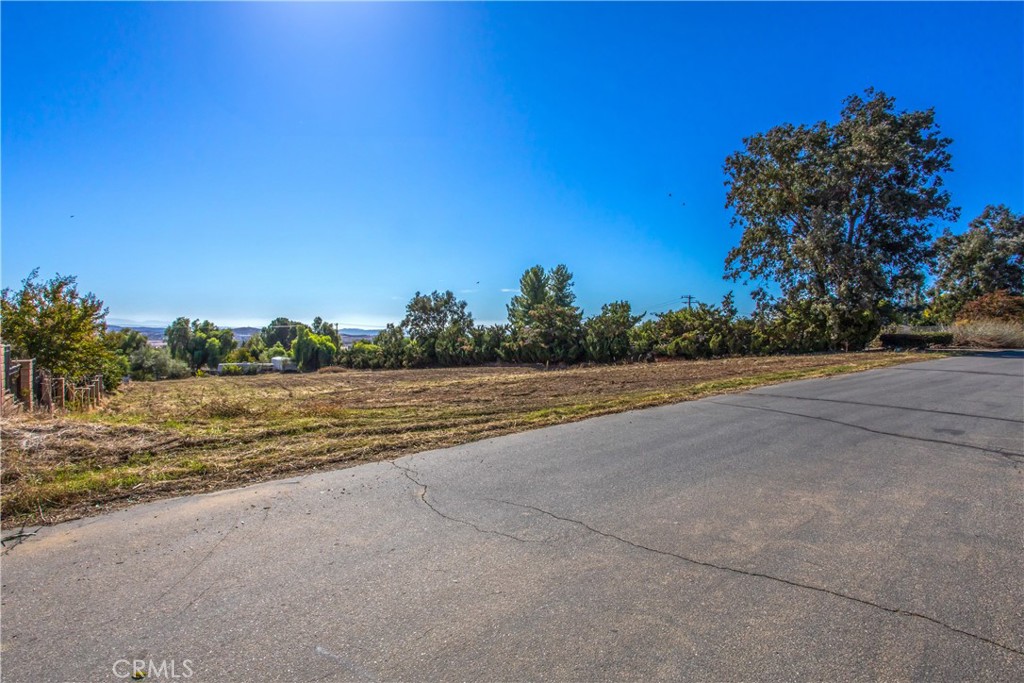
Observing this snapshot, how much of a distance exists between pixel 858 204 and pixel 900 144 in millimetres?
2598

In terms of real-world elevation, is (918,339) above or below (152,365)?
below

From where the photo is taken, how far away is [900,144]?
18766mm

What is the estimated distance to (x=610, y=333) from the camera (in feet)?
75.4

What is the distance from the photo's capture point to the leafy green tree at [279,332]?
78812mm

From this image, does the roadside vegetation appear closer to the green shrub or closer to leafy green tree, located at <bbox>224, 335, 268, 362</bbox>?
the green shrub

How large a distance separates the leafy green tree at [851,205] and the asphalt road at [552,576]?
18.3 metres

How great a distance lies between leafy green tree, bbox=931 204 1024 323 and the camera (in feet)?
96.9

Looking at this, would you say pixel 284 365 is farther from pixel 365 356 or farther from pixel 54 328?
pixel 54 328

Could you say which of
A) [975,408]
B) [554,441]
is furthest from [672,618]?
[975,408]

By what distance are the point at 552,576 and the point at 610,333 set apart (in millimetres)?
20939

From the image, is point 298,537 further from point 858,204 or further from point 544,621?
point 858,204

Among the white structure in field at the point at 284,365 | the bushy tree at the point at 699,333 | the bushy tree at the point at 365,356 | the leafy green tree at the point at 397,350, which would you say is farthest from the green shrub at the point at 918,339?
the white structure in field at the point at 284,365

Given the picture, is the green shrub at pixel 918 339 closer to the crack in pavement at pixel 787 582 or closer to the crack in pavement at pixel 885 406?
the crack in pavement at pixel 885 406

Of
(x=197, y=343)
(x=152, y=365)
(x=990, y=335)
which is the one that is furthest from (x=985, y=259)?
(x=197, y=343)
